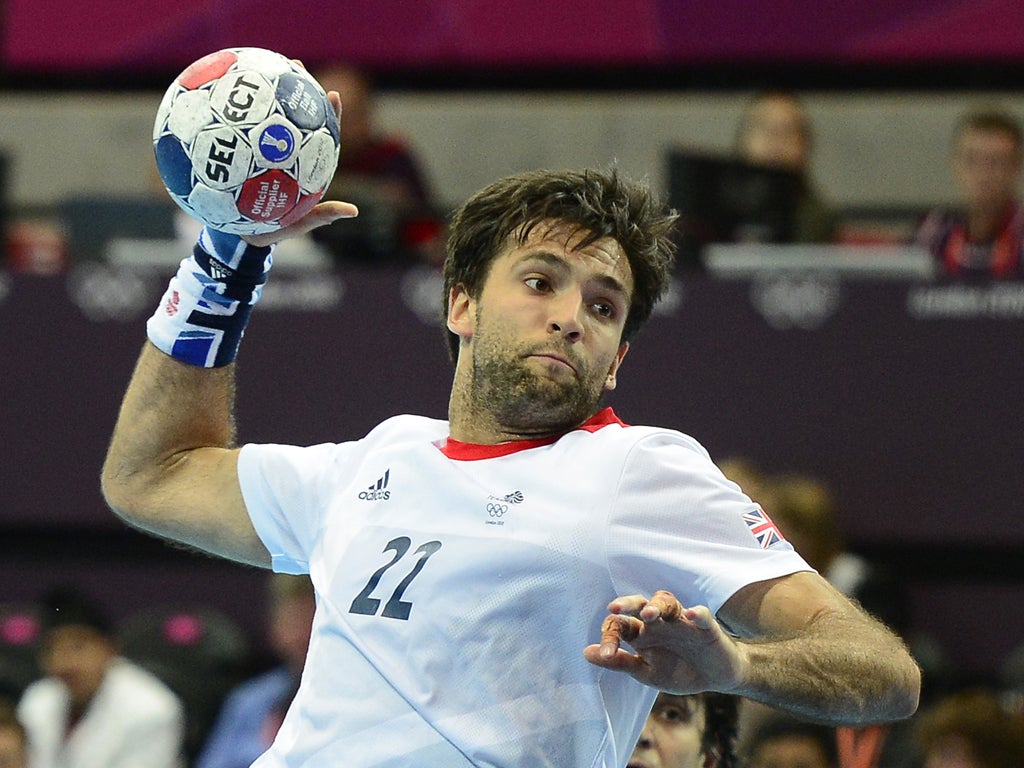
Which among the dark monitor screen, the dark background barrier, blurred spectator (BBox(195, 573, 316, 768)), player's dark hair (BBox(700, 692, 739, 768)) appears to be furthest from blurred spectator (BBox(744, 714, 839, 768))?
the dark monitor screen

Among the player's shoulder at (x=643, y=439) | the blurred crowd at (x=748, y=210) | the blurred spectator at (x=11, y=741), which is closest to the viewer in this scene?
the player's shoulder at (x=643, y=439)

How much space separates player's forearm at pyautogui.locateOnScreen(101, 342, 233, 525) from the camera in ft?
13.2

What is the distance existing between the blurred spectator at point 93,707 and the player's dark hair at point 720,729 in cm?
334

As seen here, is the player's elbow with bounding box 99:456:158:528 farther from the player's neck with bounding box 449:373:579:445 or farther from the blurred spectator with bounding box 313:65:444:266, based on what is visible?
the blurred spectator with bounding box 313:65:444:266

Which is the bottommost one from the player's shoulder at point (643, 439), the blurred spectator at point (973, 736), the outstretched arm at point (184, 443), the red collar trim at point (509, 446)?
the blurred spectator at point (973, 736)

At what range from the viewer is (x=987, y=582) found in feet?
24.3

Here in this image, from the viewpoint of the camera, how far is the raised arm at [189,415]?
12.9 feet

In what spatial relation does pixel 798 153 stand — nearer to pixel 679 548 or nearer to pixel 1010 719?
pixel 1010 719

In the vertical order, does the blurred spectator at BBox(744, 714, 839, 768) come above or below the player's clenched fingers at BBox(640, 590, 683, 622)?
below

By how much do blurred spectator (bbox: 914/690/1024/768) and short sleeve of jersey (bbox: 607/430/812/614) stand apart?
2359 mm

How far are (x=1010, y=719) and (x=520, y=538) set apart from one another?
8.71ft

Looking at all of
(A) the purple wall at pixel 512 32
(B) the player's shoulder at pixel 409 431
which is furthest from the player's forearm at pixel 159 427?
(A) the purple wall at pixel 512 32

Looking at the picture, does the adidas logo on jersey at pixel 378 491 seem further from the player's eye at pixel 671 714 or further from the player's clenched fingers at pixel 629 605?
the player's eye at pixel 671 714

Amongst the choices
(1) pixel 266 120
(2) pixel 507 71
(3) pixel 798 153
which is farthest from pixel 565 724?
(2) pixel 507 71
